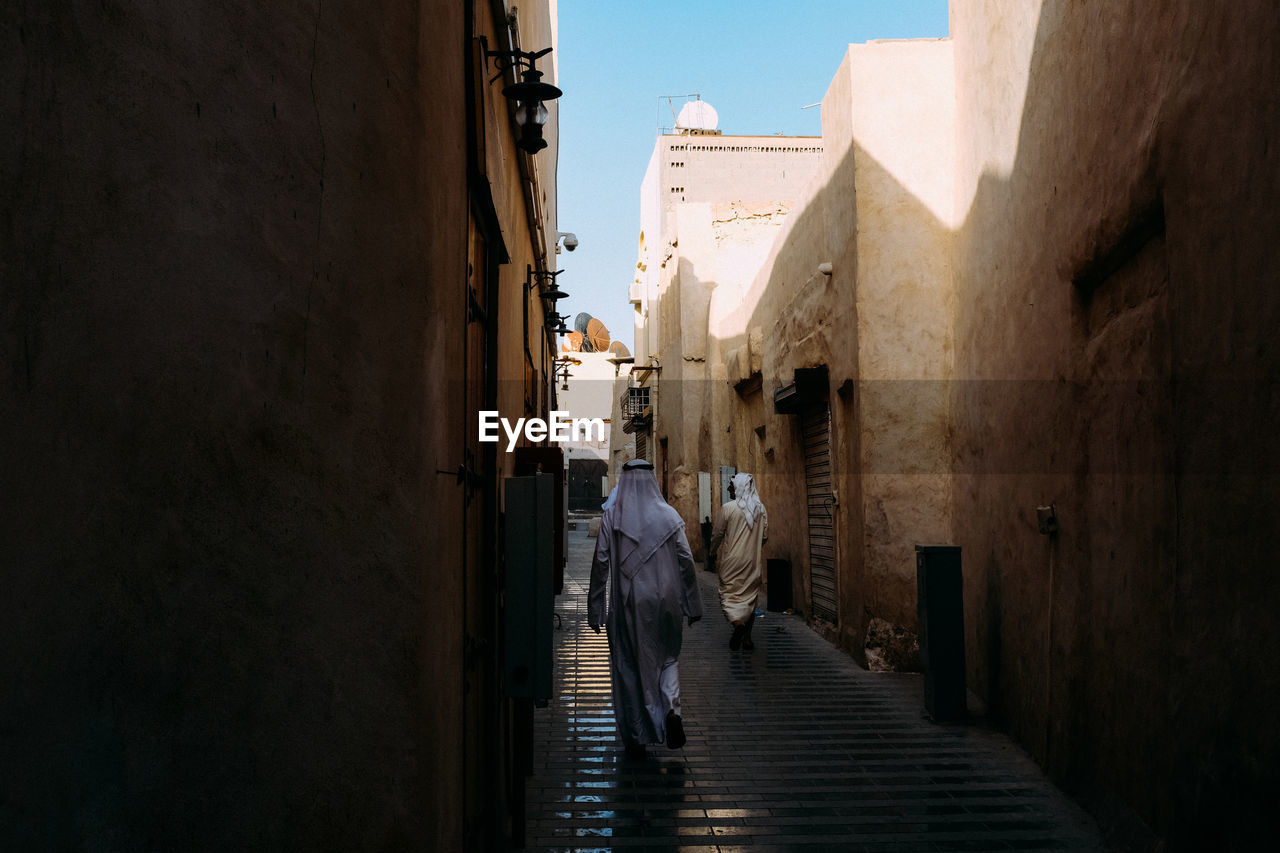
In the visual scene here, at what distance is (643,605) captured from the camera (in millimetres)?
6059

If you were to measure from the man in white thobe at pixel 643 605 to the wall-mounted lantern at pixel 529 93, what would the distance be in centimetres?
215

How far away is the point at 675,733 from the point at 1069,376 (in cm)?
293

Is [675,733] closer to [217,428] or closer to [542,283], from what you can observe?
[217,428]

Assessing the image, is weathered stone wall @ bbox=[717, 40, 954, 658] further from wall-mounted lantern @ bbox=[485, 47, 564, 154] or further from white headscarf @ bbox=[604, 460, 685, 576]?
wall-mounted lantern @ bbox=[485, 47, 564, 154]

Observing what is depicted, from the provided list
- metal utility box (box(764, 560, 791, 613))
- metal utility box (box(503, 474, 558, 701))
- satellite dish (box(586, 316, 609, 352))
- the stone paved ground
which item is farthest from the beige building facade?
satellite dish (box(586, 316, 609, 352))

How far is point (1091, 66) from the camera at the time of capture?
4.76m

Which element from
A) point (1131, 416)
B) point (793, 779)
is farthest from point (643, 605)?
point (1131, 416)

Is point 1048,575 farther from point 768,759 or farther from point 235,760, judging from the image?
point 235,760

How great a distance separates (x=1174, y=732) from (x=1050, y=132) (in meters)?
3.28

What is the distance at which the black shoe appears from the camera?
5.70m

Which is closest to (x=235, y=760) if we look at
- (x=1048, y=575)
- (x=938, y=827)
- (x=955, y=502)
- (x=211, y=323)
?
(x=211, y=323)

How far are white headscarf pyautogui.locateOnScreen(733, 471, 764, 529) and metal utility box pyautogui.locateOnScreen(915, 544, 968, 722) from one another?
10.8ft

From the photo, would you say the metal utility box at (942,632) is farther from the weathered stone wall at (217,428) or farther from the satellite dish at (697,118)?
the satellite dish at (697,118)

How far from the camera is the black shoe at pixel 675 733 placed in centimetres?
570
